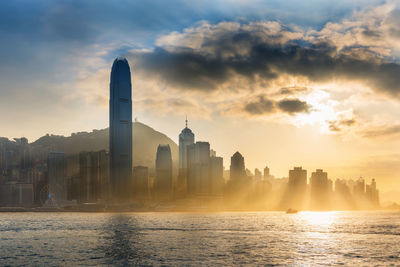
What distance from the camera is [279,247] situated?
134875 millimetres

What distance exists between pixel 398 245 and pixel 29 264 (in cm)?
11477

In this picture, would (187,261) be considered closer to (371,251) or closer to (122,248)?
(122,248)

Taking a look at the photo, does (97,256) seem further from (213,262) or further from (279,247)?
(279,247)

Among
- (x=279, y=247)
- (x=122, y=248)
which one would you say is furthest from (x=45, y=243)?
(x=279, y=247)

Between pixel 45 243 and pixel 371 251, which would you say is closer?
pixel 371 251

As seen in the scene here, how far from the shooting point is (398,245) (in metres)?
147

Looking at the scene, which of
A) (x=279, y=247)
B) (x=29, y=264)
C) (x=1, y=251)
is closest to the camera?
(x=29, y=264)

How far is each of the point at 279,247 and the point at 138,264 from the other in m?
53.5

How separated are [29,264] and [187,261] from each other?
3485 centimetres

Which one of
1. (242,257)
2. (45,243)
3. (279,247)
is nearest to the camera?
(242,257)

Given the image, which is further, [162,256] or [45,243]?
[45,243]

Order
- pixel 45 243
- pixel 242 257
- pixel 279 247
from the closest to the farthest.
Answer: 1. pixel 242 257
2. pixel 279 247
3. pixel 45 243

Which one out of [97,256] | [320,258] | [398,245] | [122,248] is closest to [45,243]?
[122,248]

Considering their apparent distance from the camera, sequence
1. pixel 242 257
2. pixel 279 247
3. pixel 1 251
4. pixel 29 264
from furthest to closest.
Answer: pixel 279 247 < pixel 1 251 < pixel 242 257 < pixel 29 264
